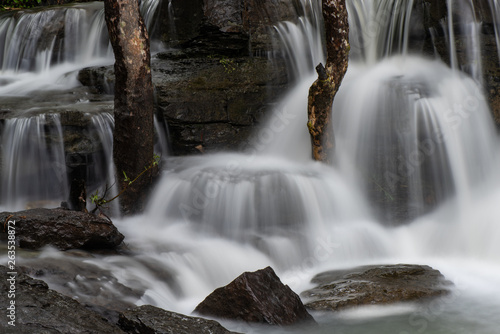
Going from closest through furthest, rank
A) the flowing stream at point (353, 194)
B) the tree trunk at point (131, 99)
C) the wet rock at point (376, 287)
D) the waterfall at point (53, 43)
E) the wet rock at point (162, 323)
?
the wet rock at point (162, 323) → the wet rock at point (376, 287) → the flowing stream at point (353, 194) → the tree trunk at point (131, 99) → the waterfall at point (53, 43)

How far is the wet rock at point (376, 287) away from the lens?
13.9 feet

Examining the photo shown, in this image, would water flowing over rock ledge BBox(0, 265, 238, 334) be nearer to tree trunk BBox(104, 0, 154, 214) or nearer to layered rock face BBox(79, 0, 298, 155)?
tree trunk BBox(104, 0, 154, 214)

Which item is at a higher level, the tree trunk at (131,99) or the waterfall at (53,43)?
the waterfall at (53,43)

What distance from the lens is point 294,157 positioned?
7.14 m

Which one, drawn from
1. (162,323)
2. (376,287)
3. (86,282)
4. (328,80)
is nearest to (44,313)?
(162,323)

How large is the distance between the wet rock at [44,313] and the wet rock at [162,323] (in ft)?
0.37

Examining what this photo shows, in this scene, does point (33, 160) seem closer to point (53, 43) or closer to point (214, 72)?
point (214, 72)

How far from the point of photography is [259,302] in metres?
3.84

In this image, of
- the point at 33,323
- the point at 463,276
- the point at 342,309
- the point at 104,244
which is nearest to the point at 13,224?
the point at 104,244

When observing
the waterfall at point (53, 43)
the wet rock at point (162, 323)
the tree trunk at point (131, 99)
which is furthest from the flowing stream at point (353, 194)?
the waterfall at point (53, 43)

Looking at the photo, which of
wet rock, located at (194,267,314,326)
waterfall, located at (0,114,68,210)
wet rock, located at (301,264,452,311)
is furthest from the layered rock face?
wet rock, located at (194,267,314,326)

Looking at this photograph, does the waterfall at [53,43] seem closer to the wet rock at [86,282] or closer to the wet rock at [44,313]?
the wet rock at [86,282]

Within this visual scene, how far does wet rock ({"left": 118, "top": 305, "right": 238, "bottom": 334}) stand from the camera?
317 centimetres

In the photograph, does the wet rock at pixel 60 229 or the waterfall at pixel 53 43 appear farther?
the waterfall at pixel 53 43
